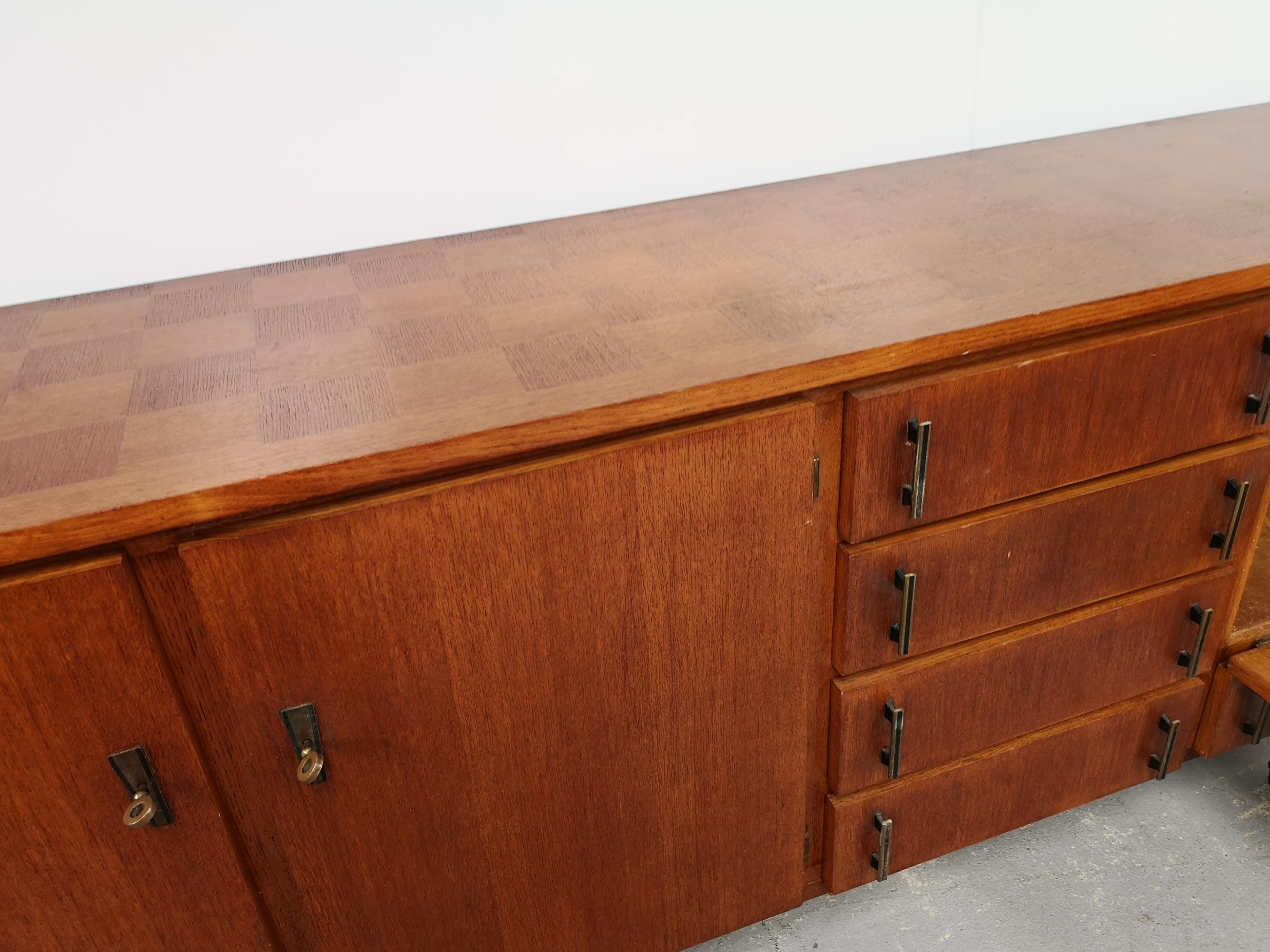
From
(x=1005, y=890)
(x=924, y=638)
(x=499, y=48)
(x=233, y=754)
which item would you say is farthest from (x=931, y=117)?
(x=233, y=754)

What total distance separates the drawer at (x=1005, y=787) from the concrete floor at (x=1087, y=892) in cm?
9

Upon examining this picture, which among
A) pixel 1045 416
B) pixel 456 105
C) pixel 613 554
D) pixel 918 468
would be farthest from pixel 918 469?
pixel 456 105

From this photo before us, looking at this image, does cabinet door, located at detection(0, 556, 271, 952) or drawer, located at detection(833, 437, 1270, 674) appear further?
drawer, located at detection(833, 437, 1270, 674)

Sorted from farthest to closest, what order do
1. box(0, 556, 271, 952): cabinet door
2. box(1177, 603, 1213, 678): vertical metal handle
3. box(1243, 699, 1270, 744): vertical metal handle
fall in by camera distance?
1. box(1243, 699, 1270, 744): vertical metal handle
2. box(1177, 603, 1213, 678): vertical metal handle
3. box(0, 556, 271, 952): cabinet door

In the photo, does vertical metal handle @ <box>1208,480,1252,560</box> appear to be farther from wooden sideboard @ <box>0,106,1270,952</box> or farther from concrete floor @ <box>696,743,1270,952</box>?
concrete floor @ <box>696,743,1270,952</box>

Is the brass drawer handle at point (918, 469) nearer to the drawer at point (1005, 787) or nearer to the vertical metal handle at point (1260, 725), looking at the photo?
the drawer at point (1005, 787)

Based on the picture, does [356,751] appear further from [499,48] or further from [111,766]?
[499,48]

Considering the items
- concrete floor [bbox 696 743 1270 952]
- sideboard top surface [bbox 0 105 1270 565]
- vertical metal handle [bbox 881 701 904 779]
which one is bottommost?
concrete floor [bbox 696 743 1270 952]

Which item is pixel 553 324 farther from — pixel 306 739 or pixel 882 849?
pixel 882 849

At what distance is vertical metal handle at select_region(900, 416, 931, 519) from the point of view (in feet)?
2.43

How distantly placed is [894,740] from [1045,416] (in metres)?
0.33

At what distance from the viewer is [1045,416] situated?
0.80 meters

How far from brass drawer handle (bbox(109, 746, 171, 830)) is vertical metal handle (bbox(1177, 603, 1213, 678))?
0.98 meters

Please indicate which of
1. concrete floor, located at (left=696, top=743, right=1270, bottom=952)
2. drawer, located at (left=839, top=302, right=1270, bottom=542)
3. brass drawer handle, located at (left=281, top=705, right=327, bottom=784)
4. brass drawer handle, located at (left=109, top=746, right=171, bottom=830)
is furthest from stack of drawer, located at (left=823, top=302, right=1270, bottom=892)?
brass drawer handle, located at (left=109, top=746, right=171, bottom=830)
